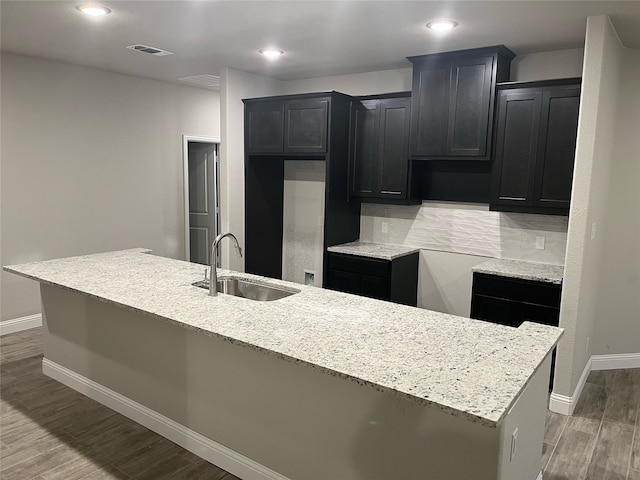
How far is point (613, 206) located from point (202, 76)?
416 cm

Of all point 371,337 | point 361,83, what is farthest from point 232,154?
point 371,337

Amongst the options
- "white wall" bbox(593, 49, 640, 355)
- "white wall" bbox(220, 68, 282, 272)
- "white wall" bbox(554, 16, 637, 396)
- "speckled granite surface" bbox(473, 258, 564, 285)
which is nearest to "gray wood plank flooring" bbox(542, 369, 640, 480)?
"white wall" bbox(554, 16, 637, 396)

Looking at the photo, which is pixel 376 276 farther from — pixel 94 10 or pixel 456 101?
pixel 94 10

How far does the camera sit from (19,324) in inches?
185

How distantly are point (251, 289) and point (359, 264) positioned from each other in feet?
4.83

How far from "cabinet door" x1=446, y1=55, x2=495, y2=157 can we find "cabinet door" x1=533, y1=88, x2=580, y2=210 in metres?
0.41

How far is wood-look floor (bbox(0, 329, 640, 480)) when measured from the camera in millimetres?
2625

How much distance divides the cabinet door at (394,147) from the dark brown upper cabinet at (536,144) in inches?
31.2

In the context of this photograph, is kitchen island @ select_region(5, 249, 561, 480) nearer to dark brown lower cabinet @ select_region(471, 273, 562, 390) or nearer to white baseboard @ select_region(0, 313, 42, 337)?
dark brown lower cabinet @ select_region(471, 273, 562, 390)

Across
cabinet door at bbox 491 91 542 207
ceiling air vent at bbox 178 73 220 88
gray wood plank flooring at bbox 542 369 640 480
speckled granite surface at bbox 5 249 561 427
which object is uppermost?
ceiling air vent at bbox 178 73 220 88

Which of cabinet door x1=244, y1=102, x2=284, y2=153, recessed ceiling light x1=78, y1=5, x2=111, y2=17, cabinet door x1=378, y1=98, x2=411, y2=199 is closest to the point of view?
recessed ceiling light x1=78, y1=5, x2=111, y2=17

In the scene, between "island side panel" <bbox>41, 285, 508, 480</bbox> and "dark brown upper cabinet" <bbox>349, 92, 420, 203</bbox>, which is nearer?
"island side panel" <bbox>41, 285, 508, 480</bbox>

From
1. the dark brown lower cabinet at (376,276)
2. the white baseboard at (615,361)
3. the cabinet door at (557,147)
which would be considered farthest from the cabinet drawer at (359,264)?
the white baseboard at (615,361)

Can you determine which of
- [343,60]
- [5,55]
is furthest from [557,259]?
[5,55]
